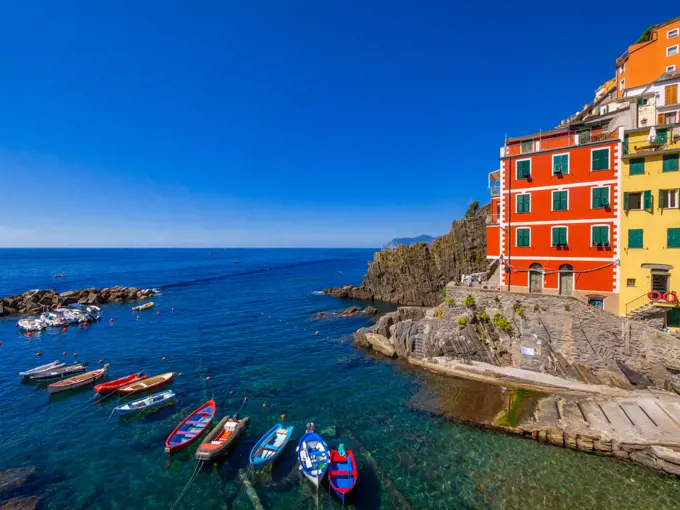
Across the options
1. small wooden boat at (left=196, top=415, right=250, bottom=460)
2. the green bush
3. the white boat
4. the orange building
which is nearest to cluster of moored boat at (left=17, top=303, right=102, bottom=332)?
the white boat

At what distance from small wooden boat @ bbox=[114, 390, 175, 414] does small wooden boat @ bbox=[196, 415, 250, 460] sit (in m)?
6.65

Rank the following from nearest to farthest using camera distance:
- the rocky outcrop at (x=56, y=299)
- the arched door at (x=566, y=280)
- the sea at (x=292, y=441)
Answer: the sea at (x=292, y=441), the arched door at (x=566, y=280), the rocky outcrop at (x=56, y=299)

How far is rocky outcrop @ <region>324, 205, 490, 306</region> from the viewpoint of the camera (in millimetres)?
57594

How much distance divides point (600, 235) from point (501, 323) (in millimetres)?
10959

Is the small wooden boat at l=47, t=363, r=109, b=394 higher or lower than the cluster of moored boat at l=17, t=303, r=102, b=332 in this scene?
lower

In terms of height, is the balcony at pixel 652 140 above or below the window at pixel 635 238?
above

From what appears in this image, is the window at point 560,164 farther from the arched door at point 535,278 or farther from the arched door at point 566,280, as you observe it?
the arched door at point 535,278

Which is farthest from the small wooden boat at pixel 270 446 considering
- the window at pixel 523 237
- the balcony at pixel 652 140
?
the balcony at pixel 652 140

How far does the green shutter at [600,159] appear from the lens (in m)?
25.2

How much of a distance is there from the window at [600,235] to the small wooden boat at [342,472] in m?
26.0

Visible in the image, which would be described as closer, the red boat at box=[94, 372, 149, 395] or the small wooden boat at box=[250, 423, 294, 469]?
the small wooden boat at box=[250, 423, 294, 469]

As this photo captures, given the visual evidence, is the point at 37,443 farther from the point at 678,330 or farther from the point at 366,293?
the point at 366,293

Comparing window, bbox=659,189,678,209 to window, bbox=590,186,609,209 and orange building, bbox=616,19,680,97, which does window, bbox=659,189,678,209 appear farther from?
orange building, bbox=616,19,680,97

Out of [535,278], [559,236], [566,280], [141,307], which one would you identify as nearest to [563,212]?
[559,236]
